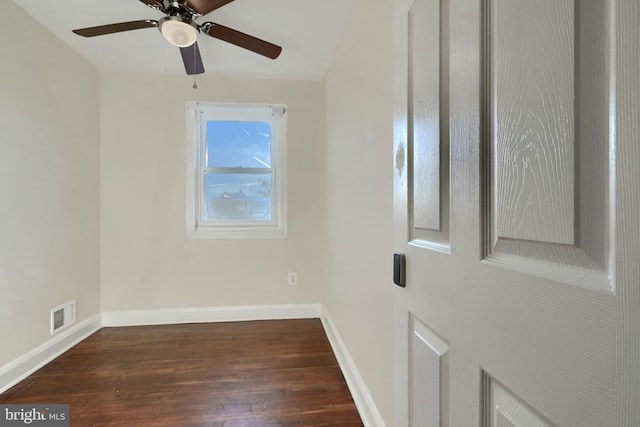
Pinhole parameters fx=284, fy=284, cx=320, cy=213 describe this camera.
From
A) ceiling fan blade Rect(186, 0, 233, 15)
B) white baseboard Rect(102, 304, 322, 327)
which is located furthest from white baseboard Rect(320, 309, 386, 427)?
ceiling fan blade Rect(186, 0, 233, 15)

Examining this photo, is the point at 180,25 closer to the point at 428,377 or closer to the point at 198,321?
the point at 428,377

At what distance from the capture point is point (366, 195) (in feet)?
4.91

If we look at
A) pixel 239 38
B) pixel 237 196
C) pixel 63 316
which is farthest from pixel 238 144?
pixel 63 316

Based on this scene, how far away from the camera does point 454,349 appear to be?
21.7 inches

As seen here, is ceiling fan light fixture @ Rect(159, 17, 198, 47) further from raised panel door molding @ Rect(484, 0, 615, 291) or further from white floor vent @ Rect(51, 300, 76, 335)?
white floor vent @ Rect(51, 300, 76, 335)

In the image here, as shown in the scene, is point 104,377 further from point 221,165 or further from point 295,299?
point 221,165

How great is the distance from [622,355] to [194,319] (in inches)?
121

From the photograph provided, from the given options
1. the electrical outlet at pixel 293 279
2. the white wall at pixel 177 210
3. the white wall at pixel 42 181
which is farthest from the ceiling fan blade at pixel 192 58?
the electrical outlet at pixel 293 279

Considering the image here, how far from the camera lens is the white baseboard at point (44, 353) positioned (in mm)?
1771

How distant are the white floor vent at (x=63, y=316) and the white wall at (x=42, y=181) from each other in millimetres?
48

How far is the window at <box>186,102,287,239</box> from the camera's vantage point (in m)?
2.88

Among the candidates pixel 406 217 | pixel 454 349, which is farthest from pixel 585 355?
pixel 406 217

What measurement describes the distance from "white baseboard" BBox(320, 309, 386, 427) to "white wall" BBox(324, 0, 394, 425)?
60 millimetres

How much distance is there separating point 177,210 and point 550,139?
296 cm
